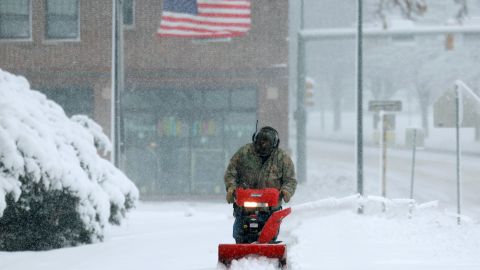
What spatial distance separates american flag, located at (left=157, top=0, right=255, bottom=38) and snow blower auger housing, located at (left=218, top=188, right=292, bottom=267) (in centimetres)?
1638

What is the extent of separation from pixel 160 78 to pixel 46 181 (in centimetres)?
1646

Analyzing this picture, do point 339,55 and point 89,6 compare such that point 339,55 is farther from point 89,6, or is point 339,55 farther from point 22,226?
point 22,226

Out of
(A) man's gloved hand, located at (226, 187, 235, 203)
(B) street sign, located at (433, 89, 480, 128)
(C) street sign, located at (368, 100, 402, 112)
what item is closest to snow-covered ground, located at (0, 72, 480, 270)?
(A) man's gloved hand, located at (226, 187, 235, 203)

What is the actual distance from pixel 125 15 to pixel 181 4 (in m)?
5.81

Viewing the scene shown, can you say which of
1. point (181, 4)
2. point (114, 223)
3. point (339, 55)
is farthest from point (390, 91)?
point (114, 223)

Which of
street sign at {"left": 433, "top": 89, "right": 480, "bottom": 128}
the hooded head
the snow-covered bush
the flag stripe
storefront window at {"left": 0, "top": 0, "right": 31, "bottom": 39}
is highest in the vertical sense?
storefront window at {"left": 0, "top": 0, "right": 31, "bottom": 39}

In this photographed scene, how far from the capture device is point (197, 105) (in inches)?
1123

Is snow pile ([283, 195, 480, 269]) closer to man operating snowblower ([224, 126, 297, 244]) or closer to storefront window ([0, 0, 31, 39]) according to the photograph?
man operating snowblower ([224, 126, 297, 244])

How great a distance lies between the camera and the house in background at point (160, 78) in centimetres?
2839

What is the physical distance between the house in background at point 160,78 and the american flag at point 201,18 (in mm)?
4671

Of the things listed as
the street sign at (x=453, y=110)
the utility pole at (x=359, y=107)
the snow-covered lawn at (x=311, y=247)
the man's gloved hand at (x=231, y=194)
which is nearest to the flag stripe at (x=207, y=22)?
the utility pole at (x=359, y=107)

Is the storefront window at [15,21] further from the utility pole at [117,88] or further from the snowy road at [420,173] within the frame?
the snowy road at [420,173]

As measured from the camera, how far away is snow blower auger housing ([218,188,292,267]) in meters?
7.27

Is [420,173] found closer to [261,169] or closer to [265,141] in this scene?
[261,169]
